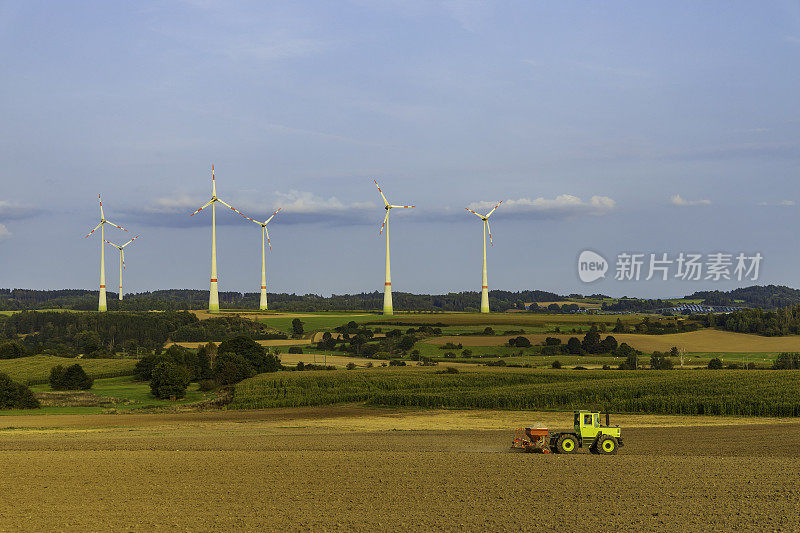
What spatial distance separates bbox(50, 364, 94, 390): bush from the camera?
9488cm

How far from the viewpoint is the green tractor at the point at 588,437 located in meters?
37.3

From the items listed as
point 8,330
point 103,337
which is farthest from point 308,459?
point 8,330

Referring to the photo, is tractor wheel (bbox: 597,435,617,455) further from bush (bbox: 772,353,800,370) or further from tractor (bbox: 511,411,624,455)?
bush (bbox: 772,353,800,370)

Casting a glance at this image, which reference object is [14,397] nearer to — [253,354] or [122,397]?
[122,397]

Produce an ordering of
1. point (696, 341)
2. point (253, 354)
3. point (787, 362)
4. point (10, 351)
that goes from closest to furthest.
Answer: point (787, 362), point (253, 354), point (10, 351), point (696, 341)

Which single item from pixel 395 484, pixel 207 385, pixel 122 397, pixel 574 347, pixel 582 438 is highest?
pixel 582 438

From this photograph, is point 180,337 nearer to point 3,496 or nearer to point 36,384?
point 36,384

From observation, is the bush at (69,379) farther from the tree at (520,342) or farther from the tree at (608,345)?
the tree at (608,345)

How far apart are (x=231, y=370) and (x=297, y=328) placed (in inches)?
2791

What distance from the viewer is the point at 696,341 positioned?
13050cm

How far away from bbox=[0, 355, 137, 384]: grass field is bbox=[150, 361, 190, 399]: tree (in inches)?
888

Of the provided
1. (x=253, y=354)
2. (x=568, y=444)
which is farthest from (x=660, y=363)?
(x=568, y=444)

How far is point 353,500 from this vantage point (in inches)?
1073

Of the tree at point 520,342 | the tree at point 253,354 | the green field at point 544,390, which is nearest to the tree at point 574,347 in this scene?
the tree at point 520,342
